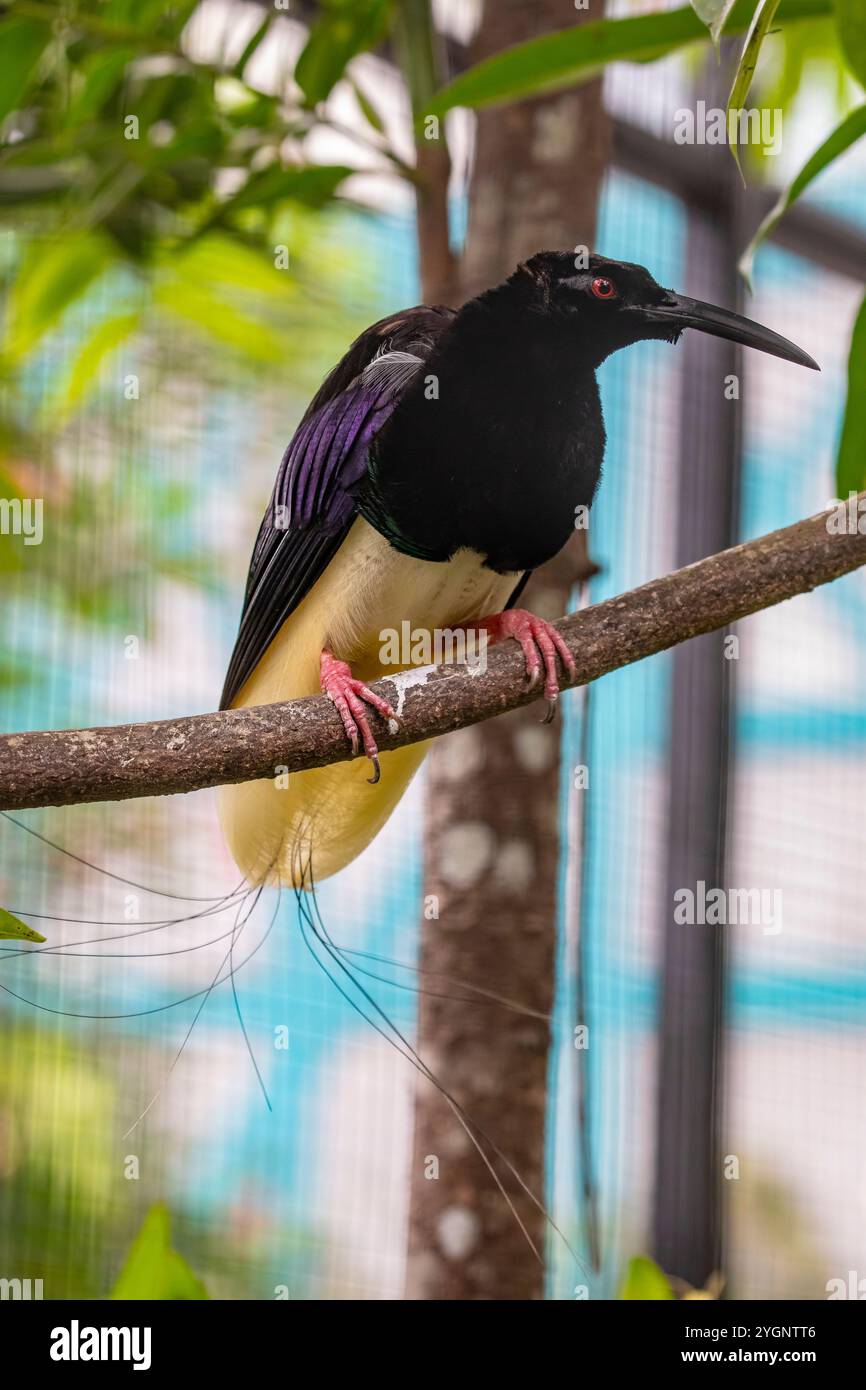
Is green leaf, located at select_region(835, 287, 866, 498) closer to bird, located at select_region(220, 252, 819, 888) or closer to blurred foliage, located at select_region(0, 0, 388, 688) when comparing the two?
bird, located at select_region(220, 252, 819, 888)

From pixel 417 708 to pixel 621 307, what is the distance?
603 millimetres

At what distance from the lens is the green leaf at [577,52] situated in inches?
67.2

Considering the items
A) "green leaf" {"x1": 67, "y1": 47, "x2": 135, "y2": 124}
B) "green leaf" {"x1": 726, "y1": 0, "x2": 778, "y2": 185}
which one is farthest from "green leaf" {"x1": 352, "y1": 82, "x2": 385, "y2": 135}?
"green leaf" {"x1": 726, "y1": 0, "x2": 778, "y2": 185}


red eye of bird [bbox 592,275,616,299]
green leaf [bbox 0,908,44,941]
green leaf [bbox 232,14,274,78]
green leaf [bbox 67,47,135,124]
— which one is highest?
green leaf [bbox 232,14,274,78]

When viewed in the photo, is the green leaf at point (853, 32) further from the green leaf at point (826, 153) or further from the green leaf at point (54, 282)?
the green leaf at point (54, 282)

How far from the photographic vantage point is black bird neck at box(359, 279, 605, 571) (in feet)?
5.45

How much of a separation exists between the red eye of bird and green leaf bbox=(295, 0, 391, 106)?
2.47ft

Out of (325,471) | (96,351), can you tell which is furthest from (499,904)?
(96,351)

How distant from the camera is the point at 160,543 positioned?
267 centimetres

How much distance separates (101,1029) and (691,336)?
6.04 feet

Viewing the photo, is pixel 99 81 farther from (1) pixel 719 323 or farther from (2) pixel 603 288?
(1) pixel 719 323

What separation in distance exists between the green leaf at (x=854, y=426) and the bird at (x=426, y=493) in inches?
2.4

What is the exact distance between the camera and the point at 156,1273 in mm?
1731
